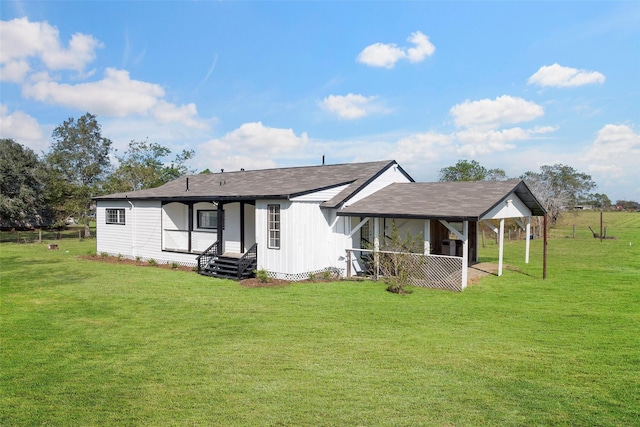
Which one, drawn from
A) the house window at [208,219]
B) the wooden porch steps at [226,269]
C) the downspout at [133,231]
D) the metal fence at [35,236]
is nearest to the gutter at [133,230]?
the downspout at [133,231]

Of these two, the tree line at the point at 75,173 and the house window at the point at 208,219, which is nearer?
the house window at the point at 208,219

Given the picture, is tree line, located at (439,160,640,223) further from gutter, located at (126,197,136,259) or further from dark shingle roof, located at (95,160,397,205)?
gutter, located at (126,197,136,259)

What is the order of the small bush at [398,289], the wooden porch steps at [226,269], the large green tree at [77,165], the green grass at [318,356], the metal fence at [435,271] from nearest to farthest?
the green grass at [318,356]
the small bush at [398,289]
the metal fence at [435,271]
the wooden porch steps at [226,269]
the large green tree at [77,165]

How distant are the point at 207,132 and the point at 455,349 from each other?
94.8 feet

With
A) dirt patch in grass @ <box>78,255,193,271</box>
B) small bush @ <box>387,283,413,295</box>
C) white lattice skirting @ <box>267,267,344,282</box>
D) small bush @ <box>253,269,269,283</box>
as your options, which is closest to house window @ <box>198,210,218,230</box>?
dirt patch in grass @ <box>78,255,193,271</box>

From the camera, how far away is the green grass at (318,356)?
15.9ft

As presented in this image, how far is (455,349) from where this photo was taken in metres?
7.07

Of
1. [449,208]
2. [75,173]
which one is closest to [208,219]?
[449,208]

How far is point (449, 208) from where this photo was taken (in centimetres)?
1338

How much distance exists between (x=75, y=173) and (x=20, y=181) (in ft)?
16.1

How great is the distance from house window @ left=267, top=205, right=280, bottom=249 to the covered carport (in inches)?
97.8

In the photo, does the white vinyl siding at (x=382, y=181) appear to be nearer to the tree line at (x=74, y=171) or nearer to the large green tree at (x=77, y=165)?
the tree line at (x=74, y=171)

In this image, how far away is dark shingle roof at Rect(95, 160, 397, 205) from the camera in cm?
1513

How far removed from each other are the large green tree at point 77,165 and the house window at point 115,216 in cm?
1565
